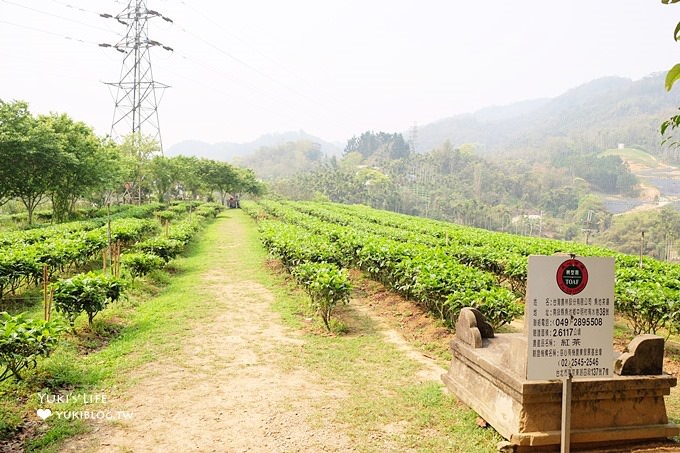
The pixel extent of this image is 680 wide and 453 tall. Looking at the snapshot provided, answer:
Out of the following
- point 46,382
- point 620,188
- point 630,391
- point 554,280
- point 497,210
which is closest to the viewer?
point 554,280

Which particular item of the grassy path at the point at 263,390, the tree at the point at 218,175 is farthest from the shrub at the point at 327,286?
the tree at the point at 218,175

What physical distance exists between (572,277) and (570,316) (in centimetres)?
32

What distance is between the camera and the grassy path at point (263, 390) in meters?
4.94

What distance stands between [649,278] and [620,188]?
116 m

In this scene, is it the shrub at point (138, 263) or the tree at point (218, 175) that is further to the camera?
the tree at point (218, 175)

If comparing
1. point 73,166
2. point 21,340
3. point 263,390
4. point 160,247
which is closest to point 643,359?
point 263,390

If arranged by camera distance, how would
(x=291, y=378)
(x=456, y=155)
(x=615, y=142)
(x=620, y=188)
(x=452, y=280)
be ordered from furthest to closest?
(x=615, y=142)
(x=456, y=155)
(x=620, y=188)
(x=452, y=280)
(x=291, y=378)

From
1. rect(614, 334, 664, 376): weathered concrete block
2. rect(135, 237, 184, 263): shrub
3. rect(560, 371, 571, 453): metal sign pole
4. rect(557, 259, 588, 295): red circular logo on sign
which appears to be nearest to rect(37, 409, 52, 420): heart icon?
rect(560, 371, 571, 453): metal sign pole

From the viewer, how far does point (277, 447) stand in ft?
15.8

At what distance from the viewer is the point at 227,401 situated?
593 cm

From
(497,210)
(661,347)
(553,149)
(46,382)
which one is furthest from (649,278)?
(553,149)

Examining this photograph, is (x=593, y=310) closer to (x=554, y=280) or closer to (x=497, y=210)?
(x=554, y=280)

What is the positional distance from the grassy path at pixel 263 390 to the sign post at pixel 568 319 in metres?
1.52

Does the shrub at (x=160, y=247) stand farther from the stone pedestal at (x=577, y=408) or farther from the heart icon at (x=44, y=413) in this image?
the stone pedestal at (x=577, y=408)
